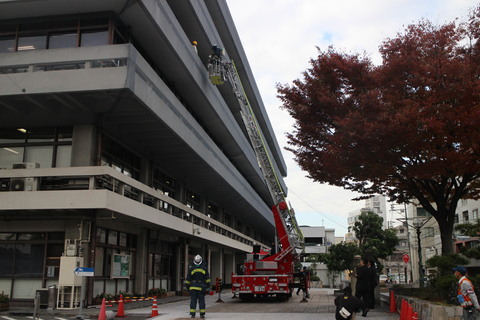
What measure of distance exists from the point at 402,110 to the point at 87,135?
12045 mm

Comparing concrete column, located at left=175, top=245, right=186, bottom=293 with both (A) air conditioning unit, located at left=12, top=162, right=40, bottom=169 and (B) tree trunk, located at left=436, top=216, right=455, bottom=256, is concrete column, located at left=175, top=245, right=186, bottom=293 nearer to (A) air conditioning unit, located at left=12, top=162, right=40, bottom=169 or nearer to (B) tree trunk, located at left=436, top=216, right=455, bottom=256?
(A) air conditioning unit, located at left=12, top=162, right=40, bottom=169

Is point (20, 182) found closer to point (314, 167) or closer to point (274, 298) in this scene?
point (314, 167)

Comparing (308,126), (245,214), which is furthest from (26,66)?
(245,214)

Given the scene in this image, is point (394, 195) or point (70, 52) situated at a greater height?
point (70, 52)

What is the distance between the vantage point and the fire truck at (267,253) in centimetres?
2162

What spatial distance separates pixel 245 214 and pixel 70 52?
107 ft

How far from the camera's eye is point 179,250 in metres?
29.5

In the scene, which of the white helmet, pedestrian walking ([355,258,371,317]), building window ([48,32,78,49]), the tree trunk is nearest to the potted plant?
the white helmet

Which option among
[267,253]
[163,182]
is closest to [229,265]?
[163,182]

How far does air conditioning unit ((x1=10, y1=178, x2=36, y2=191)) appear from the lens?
57.2ft

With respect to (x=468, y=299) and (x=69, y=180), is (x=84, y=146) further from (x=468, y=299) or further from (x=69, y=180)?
(x=468, y=299)

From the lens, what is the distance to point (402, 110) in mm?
14031

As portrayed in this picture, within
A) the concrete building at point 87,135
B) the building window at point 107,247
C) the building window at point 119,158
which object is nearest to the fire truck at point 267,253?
the concrete building at point 87,135

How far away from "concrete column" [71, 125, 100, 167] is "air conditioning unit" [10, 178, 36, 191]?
67.7 inches
